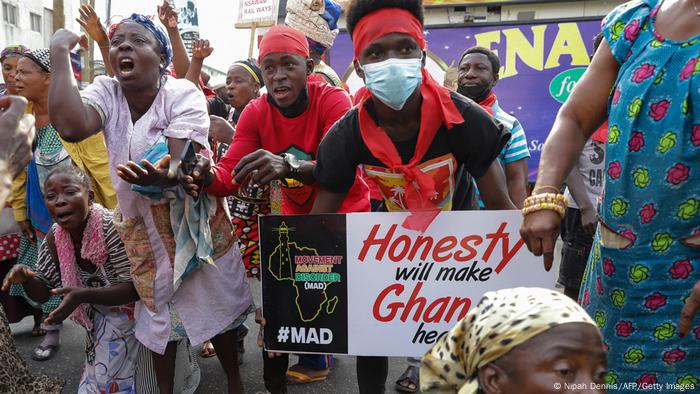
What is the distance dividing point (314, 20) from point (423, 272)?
2.46 metres

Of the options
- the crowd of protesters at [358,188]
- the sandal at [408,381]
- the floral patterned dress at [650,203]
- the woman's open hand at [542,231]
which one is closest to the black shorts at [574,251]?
the crowd of protesters at [358,188]

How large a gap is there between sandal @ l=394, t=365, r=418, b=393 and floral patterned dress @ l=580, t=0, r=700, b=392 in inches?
68.7

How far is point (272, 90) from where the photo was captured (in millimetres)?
2832

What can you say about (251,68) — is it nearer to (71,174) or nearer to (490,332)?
(71,174)

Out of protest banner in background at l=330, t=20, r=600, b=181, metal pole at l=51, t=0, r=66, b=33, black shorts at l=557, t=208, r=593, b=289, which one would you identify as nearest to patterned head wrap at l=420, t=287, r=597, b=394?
black shorts at l=557, t=208, r=593, b=289

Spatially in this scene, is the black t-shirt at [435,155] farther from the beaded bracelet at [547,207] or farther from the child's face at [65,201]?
the child's face at [65,201]

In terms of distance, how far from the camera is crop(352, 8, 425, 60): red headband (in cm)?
217

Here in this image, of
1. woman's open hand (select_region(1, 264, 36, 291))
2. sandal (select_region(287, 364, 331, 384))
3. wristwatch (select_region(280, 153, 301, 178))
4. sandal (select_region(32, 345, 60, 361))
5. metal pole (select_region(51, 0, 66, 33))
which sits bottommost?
sandal (select_region(32, 345, 60, 361))

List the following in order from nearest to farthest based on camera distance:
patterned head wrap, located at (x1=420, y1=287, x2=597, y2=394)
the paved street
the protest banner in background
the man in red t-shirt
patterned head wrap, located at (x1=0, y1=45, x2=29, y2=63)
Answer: patterned head wrap, located at (x1=420, y1=287, x2=597, y2=394), the man in red t-shirt, the paved street, patterned head wrap, located at (x1=0, y1=45, x2=29, y2=63), the protest banner in background

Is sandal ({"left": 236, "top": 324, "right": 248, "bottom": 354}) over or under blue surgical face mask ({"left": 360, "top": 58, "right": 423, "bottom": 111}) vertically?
under

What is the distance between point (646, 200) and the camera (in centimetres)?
153

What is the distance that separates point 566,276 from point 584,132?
7.05ft

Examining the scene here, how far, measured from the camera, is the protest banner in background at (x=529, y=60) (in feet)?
26.5

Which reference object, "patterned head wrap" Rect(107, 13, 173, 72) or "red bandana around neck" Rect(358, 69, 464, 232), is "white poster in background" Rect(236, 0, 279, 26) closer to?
"patterned head wrap" Rect(107, 13, 173, 72)
